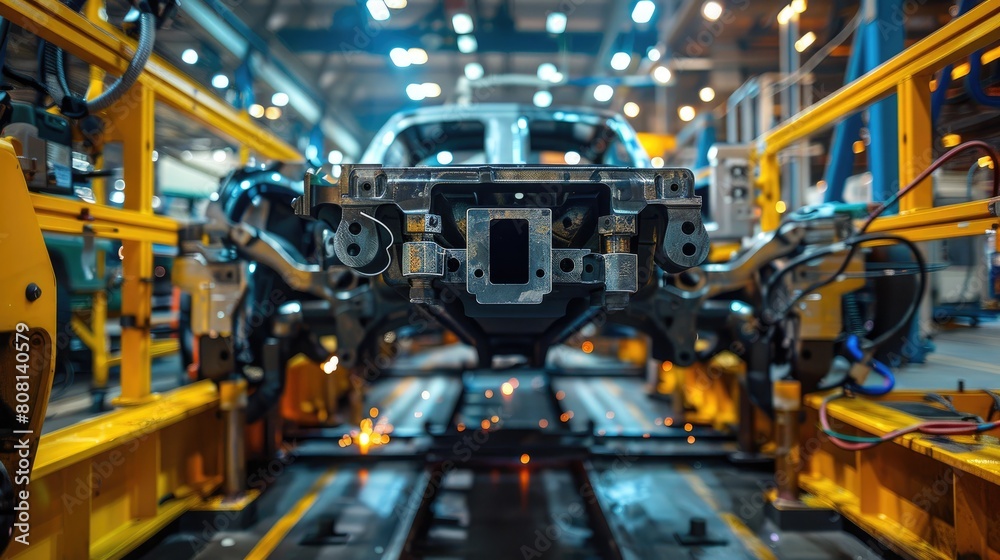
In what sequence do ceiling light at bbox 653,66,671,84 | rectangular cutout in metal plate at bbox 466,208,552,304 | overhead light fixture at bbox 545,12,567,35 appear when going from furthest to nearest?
ceiling light at bbox 653,66,671,84 → overhead light fixture at bbox 545,12,567,35 → rectangular cutout in metal plate at bbox 466,208,552,304

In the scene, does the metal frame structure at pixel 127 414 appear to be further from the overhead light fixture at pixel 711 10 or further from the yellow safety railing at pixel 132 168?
the overhead light fixture at pixel 711 10

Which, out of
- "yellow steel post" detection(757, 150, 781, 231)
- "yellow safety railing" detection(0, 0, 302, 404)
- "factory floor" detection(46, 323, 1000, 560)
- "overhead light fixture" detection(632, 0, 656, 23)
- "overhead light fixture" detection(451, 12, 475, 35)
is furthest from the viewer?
"overhead light fixture" detection(451, 12, 475, 35)

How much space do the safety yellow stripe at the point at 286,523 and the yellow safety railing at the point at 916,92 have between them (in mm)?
3367

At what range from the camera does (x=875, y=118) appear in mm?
4711

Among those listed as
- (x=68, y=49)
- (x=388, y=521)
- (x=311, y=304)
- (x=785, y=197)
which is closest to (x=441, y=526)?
(x=388, y=521)

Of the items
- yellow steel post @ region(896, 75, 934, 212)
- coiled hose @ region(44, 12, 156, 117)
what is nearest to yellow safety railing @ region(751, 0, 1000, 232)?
yellow steel post @ region(896, 75, 934, 212)

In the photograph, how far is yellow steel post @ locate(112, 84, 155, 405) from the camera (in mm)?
2551

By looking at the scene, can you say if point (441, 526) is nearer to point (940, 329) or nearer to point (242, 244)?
point (242, 244)

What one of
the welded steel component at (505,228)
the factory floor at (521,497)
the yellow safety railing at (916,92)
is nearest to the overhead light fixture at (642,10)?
the yellow safety railing at (916,92)

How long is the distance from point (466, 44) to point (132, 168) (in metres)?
5.73

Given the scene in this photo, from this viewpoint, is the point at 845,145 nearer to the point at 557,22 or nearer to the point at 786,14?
the point at 786,14

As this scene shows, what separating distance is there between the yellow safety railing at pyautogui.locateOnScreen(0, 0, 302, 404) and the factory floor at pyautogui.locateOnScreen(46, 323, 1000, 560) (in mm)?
970

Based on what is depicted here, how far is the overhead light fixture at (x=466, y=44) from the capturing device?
7273mm

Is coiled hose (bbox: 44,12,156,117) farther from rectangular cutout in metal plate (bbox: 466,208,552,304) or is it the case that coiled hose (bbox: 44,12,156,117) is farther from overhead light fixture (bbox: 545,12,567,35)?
overhead light fixture (bbox: 545,12,567,35)
